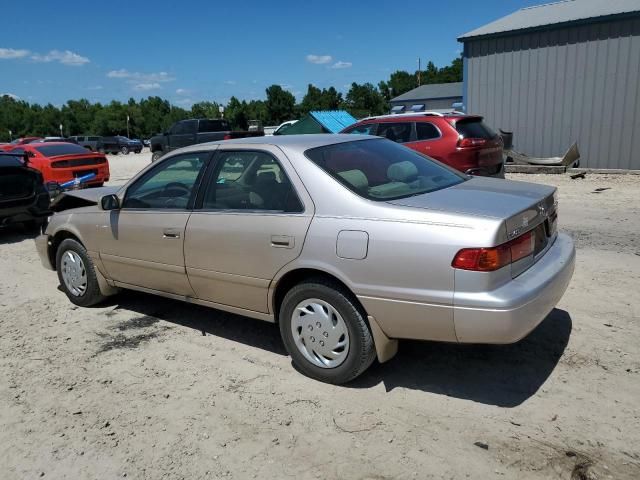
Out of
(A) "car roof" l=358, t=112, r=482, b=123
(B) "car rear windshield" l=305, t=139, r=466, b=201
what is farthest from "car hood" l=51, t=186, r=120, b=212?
(A) "car roof" l=358, t=112, r=482, b=123

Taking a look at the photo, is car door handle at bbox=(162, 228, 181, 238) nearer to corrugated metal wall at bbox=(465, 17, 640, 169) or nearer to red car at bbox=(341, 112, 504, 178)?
red car at bbox=(341, 112, 504, 178)

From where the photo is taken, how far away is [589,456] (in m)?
2.74

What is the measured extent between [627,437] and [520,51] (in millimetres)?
14859

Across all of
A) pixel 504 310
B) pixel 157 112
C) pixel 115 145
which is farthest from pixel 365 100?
pixel 504 310

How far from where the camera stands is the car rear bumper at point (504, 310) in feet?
9.53

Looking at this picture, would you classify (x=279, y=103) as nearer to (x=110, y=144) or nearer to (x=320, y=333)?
(x=110, y=144)

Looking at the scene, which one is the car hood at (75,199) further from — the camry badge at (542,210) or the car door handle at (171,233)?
the camry badge at (542,210)

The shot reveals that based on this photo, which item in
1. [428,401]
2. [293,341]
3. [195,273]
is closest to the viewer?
[428,401]

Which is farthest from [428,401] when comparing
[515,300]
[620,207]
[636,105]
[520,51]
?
[520,51]

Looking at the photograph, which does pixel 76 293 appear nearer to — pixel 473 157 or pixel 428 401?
pixel 428 401

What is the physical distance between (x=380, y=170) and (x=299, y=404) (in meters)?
1.70

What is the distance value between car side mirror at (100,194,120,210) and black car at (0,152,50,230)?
4.82 meters

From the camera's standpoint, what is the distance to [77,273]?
5293 millimetres

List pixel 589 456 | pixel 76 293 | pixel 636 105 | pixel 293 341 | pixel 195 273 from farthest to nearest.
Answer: pixel 636 105 < pixel 76 293 < pixel 195 273 < pixel 293 341 < pixel 589 456
